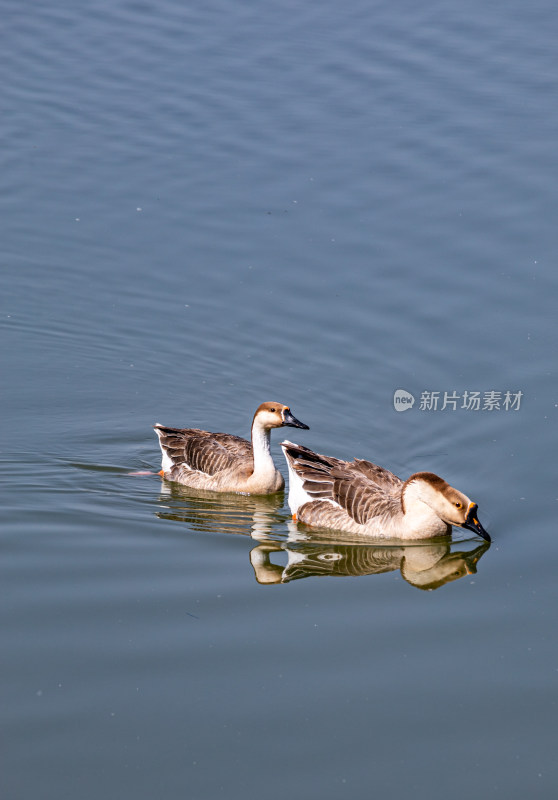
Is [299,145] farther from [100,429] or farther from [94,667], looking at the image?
[94,667]

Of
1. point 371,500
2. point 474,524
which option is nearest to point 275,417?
point 371,500

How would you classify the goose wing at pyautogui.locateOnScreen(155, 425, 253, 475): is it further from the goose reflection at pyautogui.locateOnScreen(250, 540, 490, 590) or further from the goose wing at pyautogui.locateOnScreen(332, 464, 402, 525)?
the goose reflection at pyautogui.locateOnScreen(250, 540, 490, 590)

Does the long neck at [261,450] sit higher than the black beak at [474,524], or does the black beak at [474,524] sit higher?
the black beak at [474,524]

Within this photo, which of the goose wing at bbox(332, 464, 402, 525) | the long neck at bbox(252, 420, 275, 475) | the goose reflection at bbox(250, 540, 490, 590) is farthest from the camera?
the long neck at bbox(252, 420, 275, 475)

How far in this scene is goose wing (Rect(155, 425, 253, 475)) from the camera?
55.8 feet

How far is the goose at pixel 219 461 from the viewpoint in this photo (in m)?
16.8

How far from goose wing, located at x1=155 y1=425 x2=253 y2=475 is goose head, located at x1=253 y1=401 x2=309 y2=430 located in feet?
2.50

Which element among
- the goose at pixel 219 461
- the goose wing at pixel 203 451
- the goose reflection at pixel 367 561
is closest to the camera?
the goose reflection at pixel 367 561

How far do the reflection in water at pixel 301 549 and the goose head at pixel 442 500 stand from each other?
412mm
